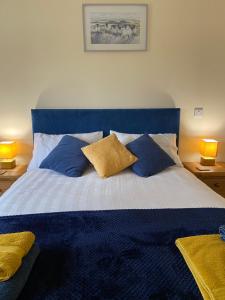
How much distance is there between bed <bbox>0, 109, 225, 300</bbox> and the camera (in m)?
0.95

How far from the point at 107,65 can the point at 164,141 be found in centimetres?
114

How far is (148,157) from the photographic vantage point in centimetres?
241

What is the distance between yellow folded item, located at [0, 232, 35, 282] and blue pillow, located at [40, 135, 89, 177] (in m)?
1.20

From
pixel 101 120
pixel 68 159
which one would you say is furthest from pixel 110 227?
pixel 101 120

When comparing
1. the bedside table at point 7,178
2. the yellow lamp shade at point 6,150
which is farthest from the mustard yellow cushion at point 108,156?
the yellow lamp shade at point 6,150

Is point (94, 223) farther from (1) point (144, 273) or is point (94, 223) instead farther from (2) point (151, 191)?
(2) point (151, 191)

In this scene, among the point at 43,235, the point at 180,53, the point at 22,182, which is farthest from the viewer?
the point at 180,53

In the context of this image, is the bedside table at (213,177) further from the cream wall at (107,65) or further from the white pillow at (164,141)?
the cream wall at (107,65)

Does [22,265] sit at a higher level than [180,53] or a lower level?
lower

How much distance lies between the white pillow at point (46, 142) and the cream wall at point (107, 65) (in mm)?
338

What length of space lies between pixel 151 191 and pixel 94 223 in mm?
689

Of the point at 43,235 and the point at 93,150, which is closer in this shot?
the point at 43,235

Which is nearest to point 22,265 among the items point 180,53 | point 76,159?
point 76,159

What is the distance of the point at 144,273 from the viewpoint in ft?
3.35
